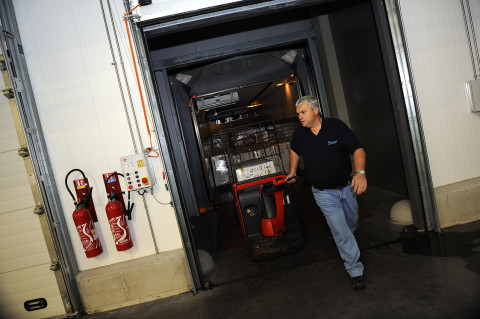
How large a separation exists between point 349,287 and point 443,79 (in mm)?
2913

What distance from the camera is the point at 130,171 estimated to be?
3549 mm

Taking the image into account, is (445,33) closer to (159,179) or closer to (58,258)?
(159,179)

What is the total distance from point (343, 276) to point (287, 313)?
2.71 feet

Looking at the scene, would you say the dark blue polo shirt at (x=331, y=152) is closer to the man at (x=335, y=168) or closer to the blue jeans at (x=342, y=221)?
the man at (x=335, y=168)

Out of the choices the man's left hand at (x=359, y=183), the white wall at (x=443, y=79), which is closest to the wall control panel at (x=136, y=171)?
the man's left hand at (x=359, y=183)

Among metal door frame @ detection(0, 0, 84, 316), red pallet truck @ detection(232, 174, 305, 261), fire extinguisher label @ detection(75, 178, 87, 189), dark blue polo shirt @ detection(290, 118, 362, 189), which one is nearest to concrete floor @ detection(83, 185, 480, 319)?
red pallet truck @ detection(232, 174, 305, 261)

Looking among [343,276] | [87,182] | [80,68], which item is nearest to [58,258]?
[87,182]

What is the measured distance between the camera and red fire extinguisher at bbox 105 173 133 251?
3.51m

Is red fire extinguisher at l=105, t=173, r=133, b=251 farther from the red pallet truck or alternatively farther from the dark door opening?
the red pallet truck

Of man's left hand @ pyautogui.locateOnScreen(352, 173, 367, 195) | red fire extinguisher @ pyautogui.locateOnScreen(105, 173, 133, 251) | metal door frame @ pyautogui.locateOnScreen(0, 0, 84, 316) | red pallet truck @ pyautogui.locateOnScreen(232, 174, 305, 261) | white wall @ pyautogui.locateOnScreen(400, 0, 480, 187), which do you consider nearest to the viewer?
man's left hand @ pyautogui.locateOnScreen(352, 173, 367, 195)

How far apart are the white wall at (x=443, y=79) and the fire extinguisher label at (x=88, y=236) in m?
4.31

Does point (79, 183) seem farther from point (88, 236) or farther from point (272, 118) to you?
point (272, 118)

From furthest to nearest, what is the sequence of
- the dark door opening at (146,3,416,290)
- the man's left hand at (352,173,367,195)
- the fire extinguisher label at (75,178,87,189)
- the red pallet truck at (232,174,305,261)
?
the dark door opening at (146,3,416,290) → the red pallet truck at (232,174,305,261) → the fire extinguisher label at (75,178,87,189) → the man's left hand at (352,173,367,195)

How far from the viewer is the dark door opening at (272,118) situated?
435 cm
